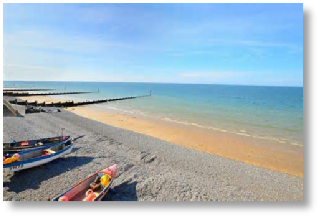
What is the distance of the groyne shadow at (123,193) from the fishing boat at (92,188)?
41 centimetres

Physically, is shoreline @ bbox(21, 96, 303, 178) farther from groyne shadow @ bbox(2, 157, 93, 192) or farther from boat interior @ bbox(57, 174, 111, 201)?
boat interior @ bbox(57, 174, 111, 201)

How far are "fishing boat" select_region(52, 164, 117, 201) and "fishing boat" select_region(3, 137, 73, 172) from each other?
3.00 meters

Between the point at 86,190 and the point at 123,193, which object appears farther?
the point at 123,193

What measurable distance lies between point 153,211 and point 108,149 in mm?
7667

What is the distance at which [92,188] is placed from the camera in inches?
215

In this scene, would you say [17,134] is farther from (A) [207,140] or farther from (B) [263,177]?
(B) [263,177]

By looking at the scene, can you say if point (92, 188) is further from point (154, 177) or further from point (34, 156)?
point (34, 156)

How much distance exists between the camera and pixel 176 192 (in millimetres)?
6000

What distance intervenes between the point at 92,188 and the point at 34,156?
435cm

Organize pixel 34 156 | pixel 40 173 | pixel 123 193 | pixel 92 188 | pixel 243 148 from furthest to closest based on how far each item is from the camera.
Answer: pixel 243 148 < pixel 34 156 < pixel 40 173 < pixel 123 193 < pixel 92 188

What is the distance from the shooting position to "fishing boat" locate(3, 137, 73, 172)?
6.48 meters

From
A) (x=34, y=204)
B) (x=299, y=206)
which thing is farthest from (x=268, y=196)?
(x=34, y=204)

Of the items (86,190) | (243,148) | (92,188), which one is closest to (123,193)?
(92,188)

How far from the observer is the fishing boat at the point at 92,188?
4.90 metres
